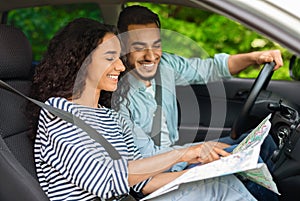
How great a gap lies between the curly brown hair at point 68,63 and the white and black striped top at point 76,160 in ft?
0.31

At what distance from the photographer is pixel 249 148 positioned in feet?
5.30

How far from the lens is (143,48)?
230 cm

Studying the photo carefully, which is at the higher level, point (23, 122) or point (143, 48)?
point (143, 48)

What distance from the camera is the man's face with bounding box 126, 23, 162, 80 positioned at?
2.29m

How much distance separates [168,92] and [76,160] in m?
0.88

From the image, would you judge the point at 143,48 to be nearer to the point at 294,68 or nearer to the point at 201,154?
the point at 201,154

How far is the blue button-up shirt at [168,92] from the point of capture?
221cm

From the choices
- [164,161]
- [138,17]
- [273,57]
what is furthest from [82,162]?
[273,57]

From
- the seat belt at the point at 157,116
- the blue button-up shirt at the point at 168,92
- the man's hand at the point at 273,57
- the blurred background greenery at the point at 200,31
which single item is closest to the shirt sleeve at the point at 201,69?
the blue button-up shirt at the point at 168,92

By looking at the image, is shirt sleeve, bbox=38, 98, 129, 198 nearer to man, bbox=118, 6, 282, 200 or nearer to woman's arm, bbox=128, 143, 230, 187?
woman's arm, bbox=128, 143, 230, 187

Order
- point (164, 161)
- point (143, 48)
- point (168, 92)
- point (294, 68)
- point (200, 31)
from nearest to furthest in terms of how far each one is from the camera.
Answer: point (164, 161) < point (143, 48) < point (168, 92) < point (294, 68) < point (200, 31)

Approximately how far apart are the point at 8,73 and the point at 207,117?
3.83 feet

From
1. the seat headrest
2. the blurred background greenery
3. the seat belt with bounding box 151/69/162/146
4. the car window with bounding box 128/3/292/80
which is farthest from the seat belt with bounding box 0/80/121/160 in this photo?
the car window with bounding box 128/3/292/80

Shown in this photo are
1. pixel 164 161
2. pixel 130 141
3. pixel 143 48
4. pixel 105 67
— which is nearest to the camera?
pixel 164 161
